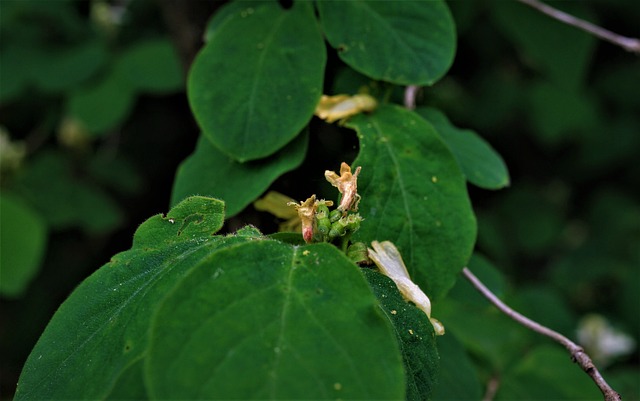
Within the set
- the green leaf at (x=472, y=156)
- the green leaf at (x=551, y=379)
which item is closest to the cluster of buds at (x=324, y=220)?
the green leaf at (x=472, y=156)

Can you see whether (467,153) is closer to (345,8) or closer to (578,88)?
(345,8)

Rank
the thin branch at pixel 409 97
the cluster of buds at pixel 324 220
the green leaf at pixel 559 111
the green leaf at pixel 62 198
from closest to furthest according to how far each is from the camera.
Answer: the cluster of buds at pixel 324 220
the thin branch at pixel 409 97
the green leaf at pixel 62 198
the green leaf at pixel 559 111

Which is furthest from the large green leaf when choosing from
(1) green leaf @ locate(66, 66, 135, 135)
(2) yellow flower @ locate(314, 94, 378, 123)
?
(1) green leaf @ locate(66, 66, 135, 135)

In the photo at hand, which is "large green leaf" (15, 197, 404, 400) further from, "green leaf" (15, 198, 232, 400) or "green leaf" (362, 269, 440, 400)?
"green leaf" (362, 269, 440, 400)

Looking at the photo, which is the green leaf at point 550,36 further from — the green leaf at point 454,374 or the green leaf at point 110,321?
the green leaf at point 110,321

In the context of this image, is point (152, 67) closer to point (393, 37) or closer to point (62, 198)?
point (62, 198)

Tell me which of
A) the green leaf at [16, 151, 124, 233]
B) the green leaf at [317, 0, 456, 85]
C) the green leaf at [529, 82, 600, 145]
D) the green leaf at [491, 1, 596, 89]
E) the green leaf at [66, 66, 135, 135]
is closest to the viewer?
the green leaf at [317, 0, 456, 85]

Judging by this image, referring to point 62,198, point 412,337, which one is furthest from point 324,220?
point 62,198
